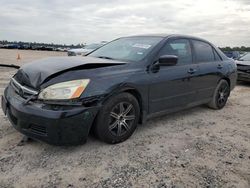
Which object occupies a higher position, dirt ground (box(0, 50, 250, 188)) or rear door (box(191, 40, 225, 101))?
rear door (box(191, 40, 225, 101))

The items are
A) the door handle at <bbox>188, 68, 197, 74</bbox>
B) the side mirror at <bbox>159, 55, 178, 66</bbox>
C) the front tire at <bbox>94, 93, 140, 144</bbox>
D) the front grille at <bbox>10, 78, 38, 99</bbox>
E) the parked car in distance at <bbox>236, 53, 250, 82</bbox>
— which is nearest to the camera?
the front grille at <bbox>10, 78, 38, 99</bbox>

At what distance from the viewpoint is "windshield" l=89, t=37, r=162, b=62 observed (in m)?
4.27

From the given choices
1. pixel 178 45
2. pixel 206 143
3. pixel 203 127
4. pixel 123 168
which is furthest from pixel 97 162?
pixel 178 45

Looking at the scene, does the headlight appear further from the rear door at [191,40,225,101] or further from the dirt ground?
the rear door at [191,40,225,101]

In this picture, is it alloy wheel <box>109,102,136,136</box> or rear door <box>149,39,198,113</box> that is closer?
alloy wheel <box>109,102,136,136</box>

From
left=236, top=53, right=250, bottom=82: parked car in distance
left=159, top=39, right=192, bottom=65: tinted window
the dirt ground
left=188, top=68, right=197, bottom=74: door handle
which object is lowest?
the dirt ground

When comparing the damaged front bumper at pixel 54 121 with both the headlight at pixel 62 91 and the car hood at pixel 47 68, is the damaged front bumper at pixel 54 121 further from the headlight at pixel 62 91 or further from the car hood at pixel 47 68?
the car hood at pixel 47 68

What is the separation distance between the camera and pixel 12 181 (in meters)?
2.83

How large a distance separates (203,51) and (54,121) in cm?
350

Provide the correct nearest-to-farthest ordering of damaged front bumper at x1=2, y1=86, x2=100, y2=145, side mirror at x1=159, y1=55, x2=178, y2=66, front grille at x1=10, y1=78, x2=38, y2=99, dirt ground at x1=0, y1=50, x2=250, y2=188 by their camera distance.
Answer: dirt ground at x1=0, y1=50, x2=250, y2=188 → damaged front bumper at x1=2, y1=86, x2=100, y2=145 → front grille at x1=10, y1=78, x2=38, y2=99 → side mirror at x1=159, y1=55, x2=178, y2=66

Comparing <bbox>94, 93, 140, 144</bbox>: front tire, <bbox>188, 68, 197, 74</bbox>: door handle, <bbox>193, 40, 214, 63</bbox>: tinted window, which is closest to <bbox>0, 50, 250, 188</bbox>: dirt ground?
<bbox>94, 93, 140, 144</bbox>: front tire

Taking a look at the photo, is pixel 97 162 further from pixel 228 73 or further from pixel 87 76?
pixel 228 73

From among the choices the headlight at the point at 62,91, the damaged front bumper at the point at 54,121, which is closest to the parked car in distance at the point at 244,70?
the damaged front bumper at the point at 54,121

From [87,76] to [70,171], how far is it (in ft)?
3.70
